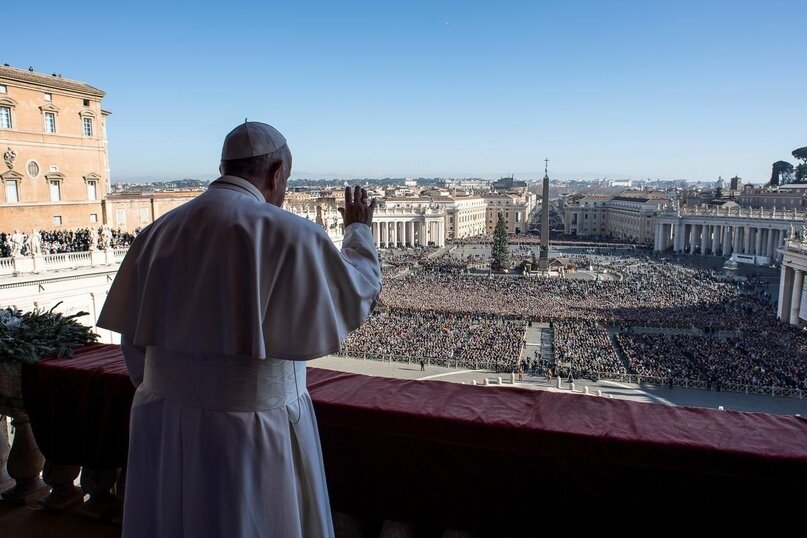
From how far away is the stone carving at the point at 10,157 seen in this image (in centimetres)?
1464

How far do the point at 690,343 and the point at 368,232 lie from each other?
2166cm

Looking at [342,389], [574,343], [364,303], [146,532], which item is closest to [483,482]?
[342,389]

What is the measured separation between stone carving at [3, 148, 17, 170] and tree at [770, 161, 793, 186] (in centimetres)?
10233

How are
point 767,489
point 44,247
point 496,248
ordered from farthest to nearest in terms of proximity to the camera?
point 496,248
point 44,247
point 767,489

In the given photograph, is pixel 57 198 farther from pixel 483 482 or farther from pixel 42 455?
pixel 483 482

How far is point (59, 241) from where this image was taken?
15.8m

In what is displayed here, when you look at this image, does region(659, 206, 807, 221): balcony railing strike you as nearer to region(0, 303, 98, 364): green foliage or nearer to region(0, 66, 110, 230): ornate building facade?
region(0, 66, 110, 230): ornate building facade

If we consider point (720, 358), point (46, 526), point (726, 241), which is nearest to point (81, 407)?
point (46, 526)

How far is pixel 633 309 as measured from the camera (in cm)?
2839

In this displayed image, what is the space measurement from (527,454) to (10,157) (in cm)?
1609

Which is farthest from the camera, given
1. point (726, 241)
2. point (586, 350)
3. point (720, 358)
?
point (726, 241)

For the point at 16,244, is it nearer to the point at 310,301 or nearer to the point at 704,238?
the point at 310,301

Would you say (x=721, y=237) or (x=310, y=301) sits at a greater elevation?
(x=310, y=301)

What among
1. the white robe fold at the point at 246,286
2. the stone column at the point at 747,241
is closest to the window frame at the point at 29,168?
the white robe fold at the point at 246,286
